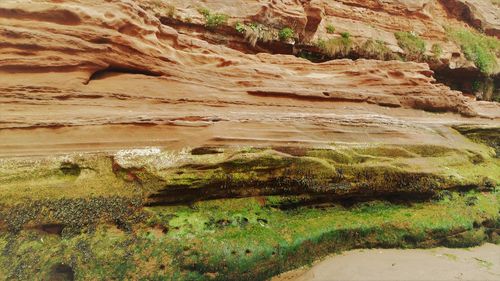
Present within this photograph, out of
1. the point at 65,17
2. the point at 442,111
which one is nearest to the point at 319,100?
the point at 442,111

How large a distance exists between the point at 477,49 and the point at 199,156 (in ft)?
43.5

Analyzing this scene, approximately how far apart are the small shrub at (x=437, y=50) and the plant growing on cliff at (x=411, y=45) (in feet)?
1.73

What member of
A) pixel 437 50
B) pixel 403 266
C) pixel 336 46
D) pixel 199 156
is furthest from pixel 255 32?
pixel 437 50

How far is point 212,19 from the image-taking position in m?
8.55

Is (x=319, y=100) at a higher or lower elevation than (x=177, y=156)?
higher

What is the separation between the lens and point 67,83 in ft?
18.3

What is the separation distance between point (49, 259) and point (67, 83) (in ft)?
10.1

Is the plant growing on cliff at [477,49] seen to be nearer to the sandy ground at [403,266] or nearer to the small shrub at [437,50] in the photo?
the small shrub at [437,50]

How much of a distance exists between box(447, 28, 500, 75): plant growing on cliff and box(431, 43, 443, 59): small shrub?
4.28ft

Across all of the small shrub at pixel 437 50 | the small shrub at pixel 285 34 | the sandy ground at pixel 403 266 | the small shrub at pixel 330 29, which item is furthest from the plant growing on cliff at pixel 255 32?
the small shrub at pixel 437 50

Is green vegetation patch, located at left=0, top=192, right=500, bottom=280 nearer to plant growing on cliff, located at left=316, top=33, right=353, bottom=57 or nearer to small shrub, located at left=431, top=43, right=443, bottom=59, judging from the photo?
plant growing on cliff, located at left=316, top=33, right=353, bottom=57

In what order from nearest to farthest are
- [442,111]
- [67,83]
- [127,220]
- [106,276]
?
[106,276]
[127,220]
[67,83]
[442,111]

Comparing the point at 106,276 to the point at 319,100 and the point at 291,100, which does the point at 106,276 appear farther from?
the point at 319,100

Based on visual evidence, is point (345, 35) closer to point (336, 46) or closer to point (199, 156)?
point (336, 46)
